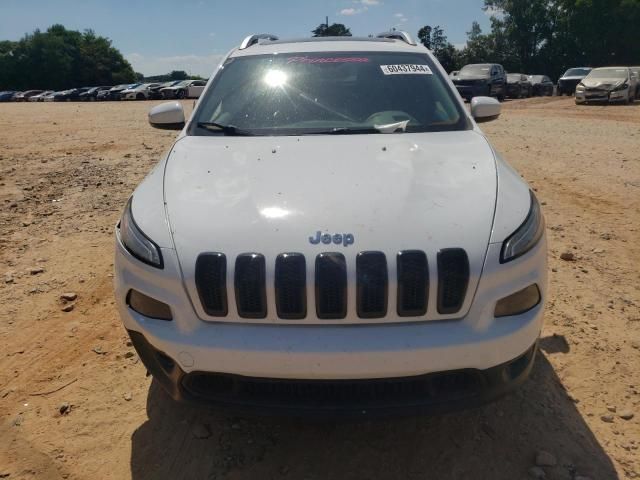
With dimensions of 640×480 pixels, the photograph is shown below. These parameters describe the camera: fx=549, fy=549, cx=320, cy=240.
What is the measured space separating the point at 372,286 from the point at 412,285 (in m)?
0.14

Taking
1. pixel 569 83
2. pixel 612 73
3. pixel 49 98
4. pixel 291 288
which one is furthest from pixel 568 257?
pixel 49 98

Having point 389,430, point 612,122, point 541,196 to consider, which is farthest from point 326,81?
point 612,122

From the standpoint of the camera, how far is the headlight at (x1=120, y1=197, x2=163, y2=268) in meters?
2.16

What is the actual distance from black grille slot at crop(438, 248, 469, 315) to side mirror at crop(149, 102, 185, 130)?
2.43 metres

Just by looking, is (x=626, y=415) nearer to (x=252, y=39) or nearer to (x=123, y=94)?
(x=252, y=39)

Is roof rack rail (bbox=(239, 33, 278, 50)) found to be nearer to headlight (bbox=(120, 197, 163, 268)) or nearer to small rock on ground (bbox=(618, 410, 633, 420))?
headlight (bbox=(120, 197, 163, 268))

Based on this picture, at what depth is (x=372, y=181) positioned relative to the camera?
8.04 feet

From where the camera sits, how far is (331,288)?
1982 millimetres

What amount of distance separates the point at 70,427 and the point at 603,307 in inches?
127

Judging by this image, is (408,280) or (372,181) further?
(372,181)

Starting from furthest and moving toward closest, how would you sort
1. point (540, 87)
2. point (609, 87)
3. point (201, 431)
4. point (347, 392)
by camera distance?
point (540, 87) → point (609, 87) → point (201, 431) → point (347, 392)

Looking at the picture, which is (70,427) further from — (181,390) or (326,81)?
(326,81)

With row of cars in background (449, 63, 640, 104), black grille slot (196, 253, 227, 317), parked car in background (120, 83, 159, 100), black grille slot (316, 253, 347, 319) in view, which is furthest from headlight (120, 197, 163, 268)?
parked car in background (120, 83, 159, 100)

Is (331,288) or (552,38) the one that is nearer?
(331,288)
